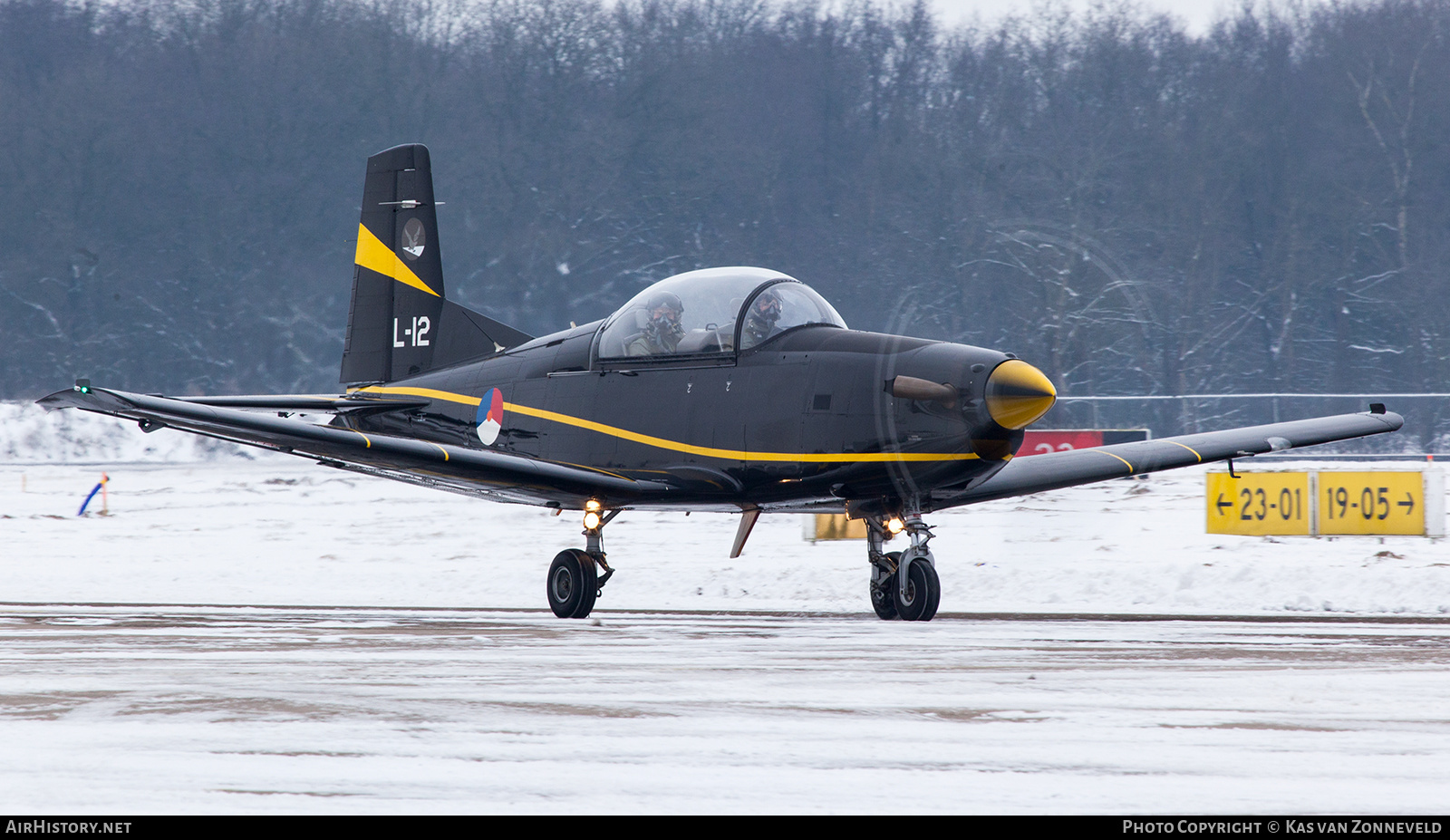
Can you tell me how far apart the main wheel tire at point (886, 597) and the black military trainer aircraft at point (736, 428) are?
0.02 metres

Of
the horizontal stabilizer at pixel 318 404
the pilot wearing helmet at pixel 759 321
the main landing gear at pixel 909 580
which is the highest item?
the pilot wearing helmet at pixel 759 321

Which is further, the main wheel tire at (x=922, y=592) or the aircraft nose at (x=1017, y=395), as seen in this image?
the main wheel tire at (x=922, y=592)

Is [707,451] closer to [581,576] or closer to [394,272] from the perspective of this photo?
[581,576]

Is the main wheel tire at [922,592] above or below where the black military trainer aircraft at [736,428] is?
below

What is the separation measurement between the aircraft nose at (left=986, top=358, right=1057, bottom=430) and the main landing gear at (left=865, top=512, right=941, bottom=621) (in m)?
1.43

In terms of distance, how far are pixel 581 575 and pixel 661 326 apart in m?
2.17

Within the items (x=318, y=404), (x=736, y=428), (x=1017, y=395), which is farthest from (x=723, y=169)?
(x=1017, y=395)

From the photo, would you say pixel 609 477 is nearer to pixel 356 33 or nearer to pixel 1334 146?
pixel 1334 146

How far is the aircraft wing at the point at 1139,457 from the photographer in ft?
39.5

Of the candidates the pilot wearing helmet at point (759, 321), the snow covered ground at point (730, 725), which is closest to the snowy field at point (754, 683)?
the snow covered ground at point (730, 725)

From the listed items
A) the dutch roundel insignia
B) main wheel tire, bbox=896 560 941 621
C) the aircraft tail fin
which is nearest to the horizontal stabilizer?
the aircraft tail fin

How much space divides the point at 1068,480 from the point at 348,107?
152ft

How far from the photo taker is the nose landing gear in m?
12.5

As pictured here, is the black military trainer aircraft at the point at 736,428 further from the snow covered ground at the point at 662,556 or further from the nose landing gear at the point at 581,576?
the snow covered ground at the point at 662,556
